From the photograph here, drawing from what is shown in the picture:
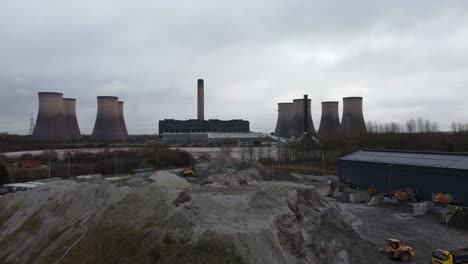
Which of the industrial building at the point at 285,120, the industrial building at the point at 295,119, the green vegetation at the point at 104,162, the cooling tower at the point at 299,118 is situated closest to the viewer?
the green vegetation at the point at 104,162

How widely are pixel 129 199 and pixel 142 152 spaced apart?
102ft

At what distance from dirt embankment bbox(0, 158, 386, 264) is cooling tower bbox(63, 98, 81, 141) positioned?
132 feet

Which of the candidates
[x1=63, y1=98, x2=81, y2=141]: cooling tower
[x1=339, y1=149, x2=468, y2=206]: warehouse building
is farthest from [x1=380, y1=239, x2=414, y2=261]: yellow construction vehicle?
[x1=63, y1=98, x2=81, y2=141]: cooling tower

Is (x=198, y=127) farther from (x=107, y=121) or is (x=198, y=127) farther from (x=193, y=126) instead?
(x=107, y=121)

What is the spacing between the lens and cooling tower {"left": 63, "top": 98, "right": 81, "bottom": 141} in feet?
171

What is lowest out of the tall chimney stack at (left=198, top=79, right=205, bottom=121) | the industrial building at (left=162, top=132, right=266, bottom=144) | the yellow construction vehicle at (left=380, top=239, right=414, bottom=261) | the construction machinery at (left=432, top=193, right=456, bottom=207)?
the yellow construction vehicle at (left=380, top=239, right=414, bottom=261)

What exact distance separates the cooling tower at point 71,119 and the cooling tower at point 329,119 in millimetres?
32492

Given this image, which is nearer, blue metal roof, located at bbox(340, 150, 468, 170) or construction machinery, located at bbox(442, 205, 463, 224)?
construction machinery, located at bbox(442, 205, 463, 224)

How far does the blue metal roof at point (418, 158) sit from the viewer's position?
21.1m

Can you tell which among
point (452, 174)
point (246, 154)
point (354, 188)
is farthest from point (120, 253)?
point (246, 154)

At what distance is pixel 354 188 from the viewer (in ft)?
90.2

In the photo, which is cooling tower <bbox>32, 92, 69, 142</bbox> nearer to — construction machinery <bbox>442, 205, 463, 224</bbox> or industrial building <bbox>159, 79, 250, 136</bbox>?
industrial building <bbox>159, 79, 250, 136</bbox>

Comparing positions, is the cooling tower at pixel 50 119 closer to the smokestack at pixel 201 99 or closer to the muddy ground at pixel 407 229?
the smokestack at pixel 201 99

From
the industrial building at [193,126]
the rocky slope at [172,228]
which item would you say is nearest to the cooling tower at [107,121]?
the industrial building at [193,126]
